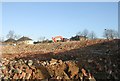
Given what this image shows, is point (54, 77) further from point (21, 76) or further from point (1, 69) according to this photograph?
point (1, 69)

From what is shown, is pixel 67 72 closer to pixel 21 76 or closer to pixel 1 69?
pixel 21 76

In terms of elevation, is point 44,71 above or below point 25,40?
above

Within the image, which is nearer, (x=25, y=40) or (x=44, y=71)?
(x=44, y=71)

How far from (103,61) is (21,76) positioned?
3704mm

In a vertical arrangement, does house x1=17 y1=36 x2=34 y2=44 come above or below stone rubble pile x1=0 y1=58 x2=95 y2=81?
below

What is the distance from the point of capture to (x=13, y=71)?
406 inches

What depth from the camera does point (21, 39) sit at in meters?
73.4

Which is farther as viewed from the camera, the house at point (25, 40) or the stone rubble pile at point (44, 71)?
the house at point (25, 40)

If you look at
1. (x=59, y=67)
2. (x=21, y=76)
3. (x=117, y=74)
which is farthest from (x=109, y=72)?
(x=21, y=76)

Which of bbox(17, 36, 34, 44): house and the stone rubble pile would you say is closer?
the stone rubble pile

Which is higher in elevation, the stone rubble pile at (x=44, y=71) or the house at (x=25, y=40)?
the stone rubble pile at (x=44, y=71)

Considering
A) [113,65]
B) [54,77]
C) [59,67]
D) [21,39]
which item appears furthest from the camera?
[21,39]

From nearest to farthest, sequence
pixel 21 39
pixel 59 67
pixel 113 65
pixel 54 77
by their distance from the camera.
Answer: pixel 54 77 < pixel 59 67 < pixel 113 65 < pixel 21 39

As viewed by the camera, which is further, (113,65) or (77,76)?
(113,65)
